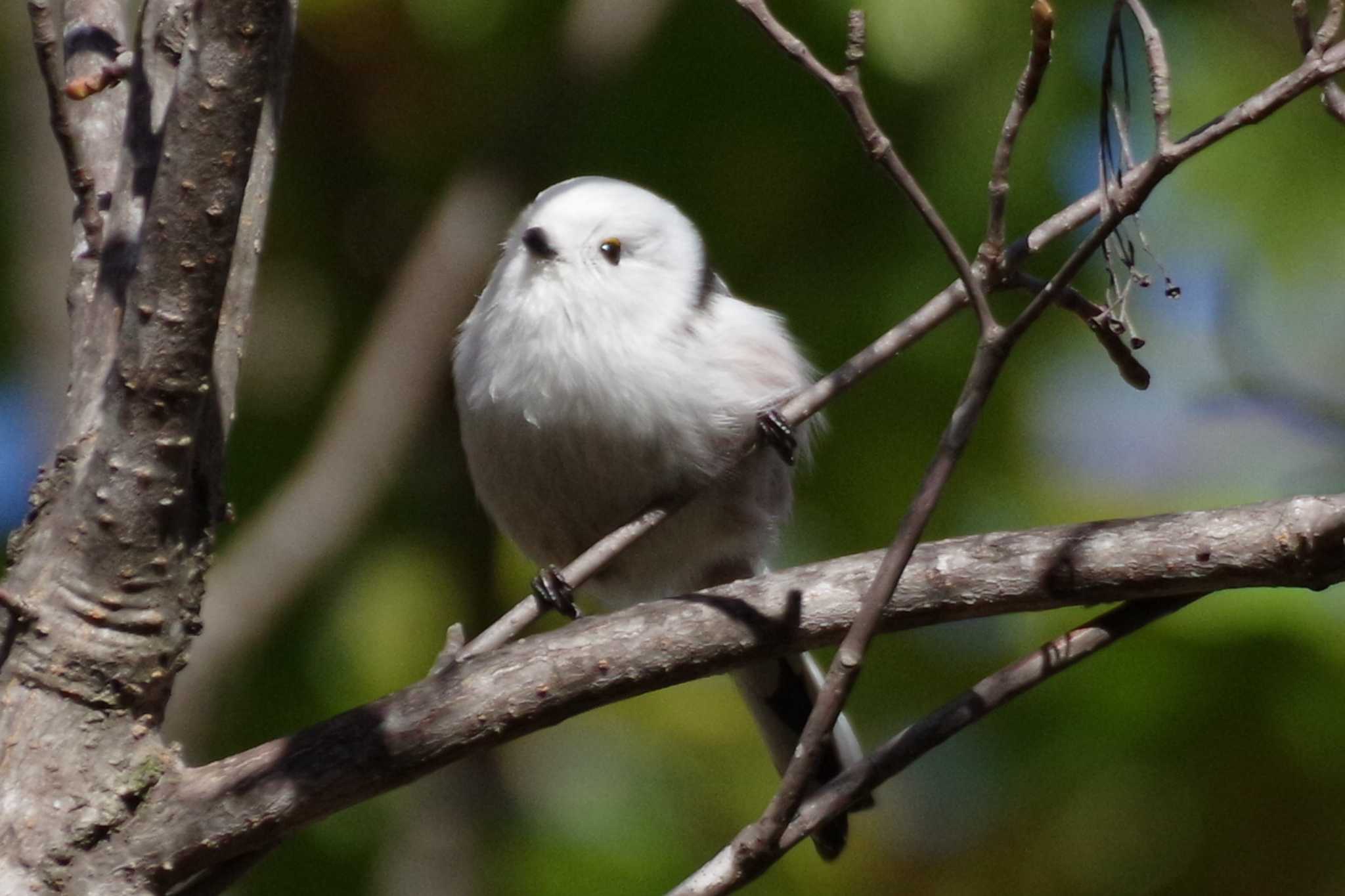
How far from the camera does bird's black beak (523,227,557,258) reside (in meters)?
2.79

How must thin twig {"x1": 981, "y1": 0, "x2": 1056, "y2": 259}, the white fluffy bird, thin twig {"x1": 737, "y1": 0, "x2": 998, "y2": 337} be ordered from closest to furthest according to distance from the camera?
thin twig {"x1": 981, "y1": 0, "x2": 1056, "y2": 259} < thin twig {"x1": 737, "y1": 0, "x2": 998, "y2": 337} < the white fluffy bird

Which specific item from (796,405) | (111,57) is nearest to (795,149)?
(796,405)

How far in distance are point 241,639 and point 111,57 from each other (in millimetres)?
1407

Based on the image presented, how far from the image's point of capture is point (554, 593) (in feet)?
8.80

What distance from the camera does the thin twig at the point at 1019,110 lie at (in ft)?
4.93

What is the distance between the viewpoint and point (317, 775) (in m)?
1.80

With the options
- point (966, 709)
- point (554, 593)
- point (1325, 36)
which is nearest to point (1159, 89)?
point (1325, 36)

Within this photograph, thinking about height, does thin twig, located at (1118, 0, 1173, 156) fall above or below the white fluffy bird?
below

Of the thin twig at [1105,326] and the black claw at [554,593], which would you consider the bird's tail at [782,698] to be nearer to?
the black claw at [554,593]

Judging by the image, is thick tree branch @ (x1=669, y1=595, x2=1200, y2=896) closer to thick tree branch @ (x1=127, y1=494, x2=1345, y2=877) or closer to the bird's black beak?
thick tree branch @ (x1=127, y1=494, x2=1345, y2=877)

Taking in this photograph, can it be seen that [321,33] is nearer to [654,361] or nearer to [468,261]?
[468,261]

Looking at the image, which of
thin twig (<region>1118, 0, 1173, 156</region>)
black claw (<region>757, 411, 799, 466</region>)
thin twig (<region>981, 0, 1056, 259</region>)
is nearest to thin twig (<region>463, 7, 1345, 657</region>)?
thin twig (<region>1118, 0, 1173, 156</region>)

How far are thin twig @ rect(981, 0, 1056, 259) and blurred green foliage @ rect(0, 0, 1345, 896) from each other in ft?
5.02

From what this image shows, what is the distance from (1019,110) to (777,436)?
3.67 feet
